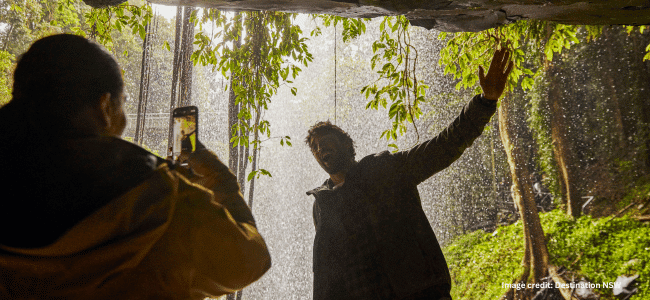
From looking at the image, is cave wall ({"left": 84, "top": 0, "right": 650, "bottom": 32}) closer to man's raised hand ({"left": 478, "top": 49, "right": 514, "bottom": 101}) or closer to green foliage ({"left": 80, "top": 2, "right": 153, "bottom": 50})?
man's raised hand ({"left": 478, "top": 49, "right": 514, "bottom": 101})

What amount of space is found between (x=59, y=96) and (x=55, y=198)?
0.79 feet

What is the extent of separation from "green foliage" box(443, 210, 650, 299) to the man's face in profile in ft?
19.9

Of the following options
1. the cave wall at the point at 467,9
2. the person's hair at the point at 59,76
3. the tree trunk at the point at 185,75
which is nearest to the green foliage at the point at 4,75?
the tree trunk at the point at 185,75

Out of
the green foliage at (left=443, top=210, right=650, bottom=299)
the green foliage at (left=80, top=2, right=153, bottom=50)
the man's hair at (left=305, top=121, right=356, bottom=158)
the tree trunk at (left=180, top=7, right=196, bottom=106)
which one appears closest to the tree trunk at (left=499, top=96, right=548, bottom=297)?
the green foliage at (left=443, top=210, right=650, bottom=299)

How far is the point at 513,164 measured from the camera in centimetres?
798

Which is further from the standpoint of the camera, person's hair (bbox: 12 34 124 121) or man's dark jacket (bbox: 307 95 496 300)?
man's dark jacket (bbox: 307 95 496 300)

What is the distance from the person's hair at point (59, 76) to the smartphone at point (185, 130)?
229 millimetres

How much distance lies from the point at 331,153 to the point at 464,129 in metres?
1.03

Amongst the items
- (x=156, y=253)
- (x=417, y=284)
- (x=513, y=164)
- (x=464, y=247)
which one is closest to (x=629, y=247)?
(x=513, y=164)

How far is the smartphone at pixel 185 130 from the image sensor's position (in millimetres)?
981

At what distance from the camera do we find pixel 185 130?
1.01 metres

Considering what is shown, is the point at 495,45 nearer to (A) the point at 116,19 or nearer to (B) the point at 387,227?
(B) the point at 387,227

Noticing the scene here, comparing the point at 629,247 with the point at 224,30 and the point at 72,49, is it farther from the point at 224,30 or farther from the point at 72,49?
the point at 72,49

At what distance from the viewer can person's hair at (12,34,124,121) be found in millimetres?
777
